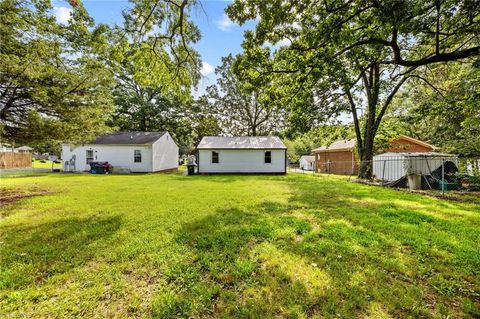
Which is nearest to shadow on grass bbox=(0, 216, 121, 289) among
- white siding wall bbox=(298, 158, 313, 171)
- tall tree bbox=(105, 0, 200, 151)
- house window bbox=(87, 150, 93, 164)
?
tall tree bbox=(105, 0, 200, 151)

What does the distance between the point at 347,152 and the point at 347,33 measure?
19.5 meters

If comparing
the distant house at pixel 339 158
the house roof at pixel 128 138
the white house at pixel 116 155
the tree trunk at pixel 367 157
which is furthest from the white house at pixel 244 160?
the tree trunk at pixel 367 157

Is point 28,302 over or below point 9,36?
below

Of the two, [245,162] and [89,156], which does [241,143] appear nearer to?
[245,162]

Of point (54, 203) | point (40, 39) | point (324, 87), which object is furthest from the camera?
point (324, 87)

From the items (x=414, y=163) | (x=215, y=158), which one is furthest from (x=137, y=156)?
(x=414, y=163)

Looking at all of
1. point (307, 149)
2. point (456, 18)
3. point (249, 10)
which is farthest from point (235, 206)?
point (307, 149)

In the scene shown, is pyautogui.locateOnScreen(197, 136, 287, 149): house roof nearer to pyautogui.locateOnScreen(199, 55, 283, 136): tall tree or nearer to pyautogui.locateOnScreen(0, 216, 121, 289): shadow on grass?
pyautogui.locateOnScreen(199, 55, 283, 136): tall tree

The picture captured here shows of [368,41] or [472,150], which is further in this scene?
[472,150]

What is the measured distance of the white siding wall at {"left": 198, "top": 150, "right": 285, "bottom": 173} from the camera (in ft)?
63.6

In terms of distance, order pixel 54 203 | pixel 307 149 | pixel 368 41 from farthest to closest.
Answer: pixel 307 149 → pixel 54 203 → pixel 368 41

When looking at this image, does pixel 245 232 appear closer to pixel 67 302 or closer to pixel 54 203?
pixel 67 302

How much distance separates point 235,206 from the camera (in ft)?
21.0

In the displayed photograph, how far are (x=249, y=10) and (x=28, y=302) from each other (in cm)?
762
